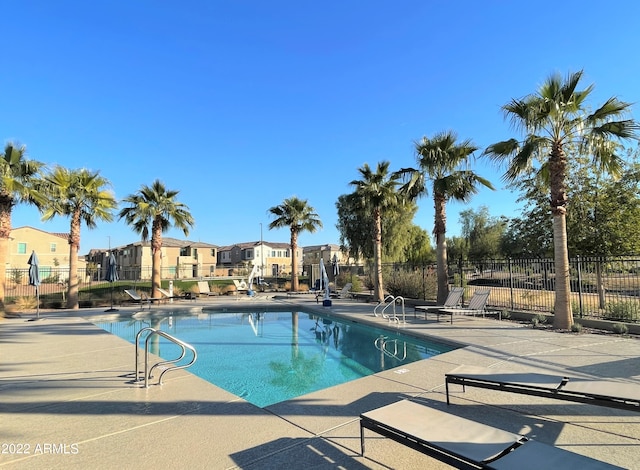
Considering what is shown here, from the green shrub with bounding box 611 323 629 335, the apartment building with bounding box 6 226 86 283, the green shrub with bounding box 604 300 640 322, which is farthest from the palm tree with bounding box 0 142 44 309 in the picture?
the apartment building with bounding box 6 226 86 283

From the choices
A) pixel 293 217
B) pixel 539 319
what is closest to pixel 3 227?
pixel 293 217

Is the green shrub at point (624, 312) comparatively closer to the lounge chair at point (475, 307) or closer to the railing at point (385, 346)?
the lounge chair at point (475, 307)

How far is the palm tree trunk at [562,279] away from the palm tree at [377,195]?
24.3 feet

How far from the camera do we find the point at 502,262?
12.4 metres

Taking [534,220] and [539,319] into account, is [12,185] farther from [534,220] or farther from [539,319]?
[534,220]

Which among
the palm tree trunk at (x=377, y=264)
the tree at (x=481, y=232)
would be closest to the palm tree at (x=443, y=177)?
the palm tree trunk at (x=377, y=264)

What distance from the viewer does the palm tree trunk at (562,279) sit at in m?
8.90

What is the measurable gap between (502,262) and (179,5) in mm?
14061

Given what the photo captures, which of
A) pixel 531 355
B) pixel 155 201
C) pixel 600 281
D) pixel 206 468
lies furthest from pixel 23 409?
pixel 155 201

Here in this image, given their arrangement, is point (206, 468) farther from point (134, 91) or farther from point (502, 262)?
point (134, 91)

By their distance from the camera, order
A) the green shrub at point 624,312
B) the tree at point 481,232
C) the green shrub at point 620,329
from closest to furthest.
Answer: the green shrub at point 620,329
the green shrub at point 624,312
the tree at point 481,232

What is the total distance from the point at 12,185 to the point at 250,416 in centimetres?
1276

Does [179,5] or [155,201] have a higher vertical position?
[179,5]

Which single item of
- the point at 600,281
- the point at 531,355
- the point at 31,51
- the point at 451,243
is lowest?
the point at 531,355
